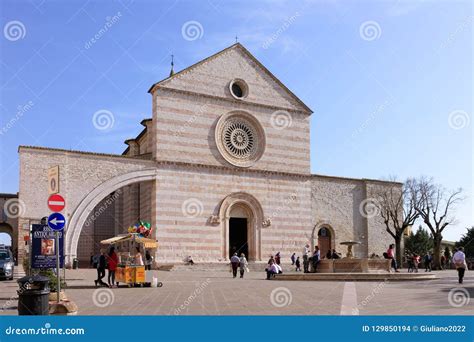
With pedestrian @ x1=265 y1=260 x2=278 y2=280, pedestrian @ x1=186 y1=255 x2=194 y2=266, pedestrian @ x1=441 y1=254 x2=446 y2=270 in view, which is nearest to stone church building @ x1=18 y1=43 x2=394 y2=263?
pedestrian @ x1=186 y1=255 x2=194 y2=266

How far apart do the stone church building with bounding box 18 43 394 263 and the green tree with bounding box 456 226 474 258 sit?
67.4 ft

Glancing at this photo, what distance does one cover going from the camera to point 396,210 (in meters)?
43.0

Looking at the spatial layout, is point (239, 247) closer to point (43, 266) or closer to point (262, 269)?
point (262, 269)

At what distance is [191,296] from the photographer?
15266 mm

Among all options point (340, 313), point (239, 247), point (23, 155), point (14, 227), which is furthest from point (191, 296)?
point (14, 227)

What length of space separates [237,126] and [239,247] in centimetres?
810

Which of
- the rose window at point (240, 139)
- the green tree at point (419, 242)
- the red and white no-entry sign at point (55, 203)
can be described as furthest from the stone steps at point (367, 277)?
the green tree at point (419, 242)

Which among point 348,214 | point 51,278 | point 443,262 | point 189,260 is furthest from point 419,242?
point 51,278

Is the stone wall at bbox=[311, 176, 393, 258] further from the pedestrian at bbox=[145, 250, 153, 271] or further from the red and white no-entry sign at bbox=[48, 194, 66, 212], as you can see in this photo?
the red and white no-entry sign at bbox=[48, 194, 66, 212]

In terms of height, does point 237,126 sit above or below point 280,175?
above

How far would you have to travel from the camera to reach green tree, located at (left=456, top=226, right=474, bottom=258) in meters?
57.3

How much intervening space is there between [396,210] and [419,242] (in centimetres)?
2588

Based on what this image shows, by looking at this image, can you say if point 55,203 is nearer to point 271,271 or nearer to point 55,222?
point 55,222
